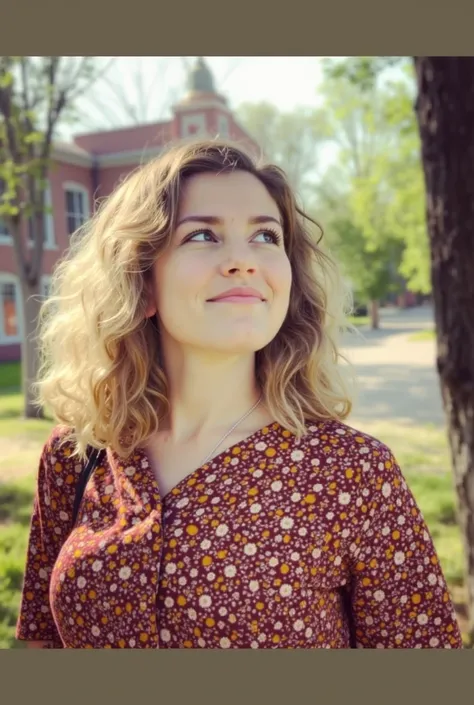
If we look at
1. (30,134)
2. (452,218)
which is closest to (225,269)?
(452,218)

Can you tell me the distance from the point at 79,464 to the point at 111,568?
0.32m

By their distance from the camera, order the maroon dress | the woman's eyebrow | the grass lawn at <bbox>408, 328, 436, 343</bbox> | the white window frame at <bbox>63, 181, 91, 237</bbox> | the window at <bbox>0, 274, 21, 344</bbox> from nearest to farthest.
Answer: the maroon dress
the woman's eyebrow
the window at <bbox>0, 274, 21, 344</bbox>
the white window frame at <bbox>63, 181, 91, 237</bbox>
the grass lawn at <bbox>408, 328, 436, 343</bbox>

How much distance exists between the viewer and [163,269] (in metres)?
1.25

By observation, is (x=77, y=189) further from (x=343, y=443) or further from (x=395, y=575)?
(x=395, y=575)

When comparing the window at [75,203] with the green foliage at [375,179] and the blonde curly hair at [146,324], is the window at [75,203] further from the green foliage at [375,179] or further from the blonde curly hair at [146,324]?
the blonde curly hair at [146,324]

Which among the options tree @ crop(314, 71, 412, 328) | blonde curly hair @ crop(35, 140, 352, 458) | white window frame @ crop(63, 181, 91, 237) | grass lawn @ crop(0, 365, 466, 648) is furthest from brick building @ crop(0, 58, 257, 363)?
blonde curly hair @ crop(35, 140, 352, 458)

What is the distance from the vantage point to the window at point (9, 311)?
57.9ft

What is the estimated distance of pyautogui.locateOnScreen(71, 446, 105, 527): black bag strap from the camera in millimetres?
1286

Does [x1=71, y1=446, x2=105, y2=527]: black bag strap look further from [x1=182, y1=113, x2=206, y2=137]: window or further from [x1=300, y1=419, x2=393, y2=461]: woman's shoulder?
[x1=182, y1=113, x2=206, y2=137]: window

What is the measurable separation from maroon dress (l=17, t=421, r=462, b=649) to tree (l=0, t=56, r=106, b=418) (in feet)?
22.2

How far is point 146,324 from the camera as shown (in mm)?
1414

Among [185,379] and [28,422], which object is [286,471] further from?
[28,422]

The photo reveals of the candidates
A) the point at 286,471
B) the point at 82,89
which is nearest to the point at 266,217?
the point at 286,471

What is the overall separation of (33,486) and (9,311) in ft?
45.5
